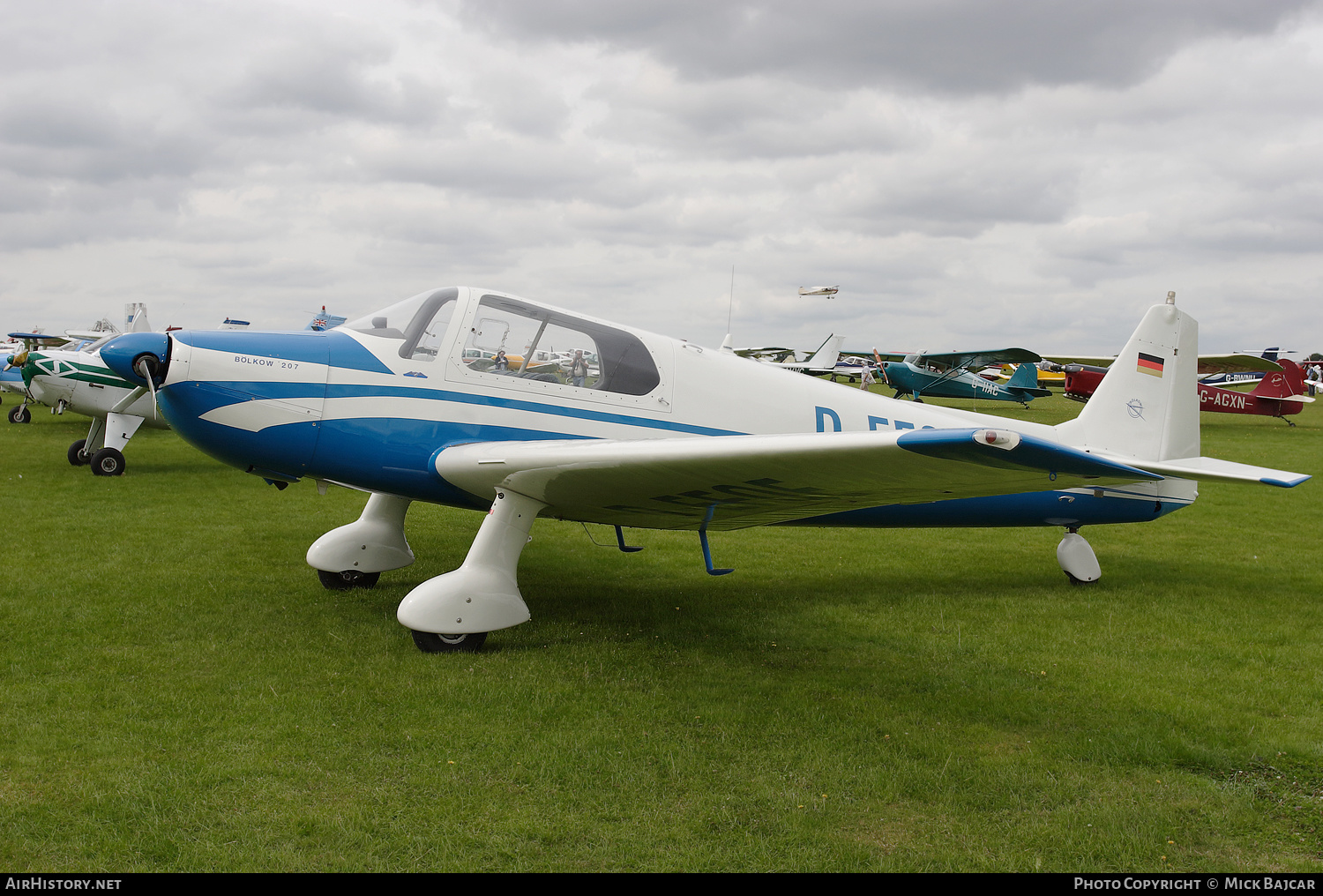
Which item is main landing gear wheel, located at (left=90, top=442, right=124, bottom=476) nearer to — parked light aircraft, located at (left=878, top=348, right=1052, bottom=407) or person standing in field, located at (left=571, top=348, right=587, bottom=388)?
person standing in field, located at (left=571, top=348, right=587, bottom=388)

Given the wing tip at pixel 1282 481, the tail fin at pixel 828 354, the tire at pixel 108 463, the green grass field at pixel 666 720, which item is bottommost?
the green grass field at pixel 666 720

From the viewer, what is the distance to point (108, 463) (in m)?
13.0

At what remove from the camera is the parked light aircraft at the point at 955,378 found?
1320 inches

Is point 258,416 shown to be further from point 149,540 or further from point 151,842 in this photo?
point 149,540

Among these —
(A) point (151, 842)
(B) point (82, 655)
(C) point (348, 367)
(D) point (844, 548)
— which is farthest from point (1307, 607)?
(B) point (82, 655)

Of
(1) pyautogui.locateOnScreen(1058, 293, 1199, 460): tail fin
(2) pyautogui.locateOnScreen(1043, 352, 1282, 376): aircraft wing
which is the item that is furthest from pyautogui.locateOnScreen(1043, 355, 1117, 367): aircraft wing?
(1) pyautogui.locateOnScreen(1058, 293, 1199, 460): tail fin

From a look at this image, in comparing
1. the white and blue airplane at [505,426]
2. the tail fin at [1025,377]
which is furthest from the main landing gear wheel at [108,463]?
the tail fin at [1025,377]

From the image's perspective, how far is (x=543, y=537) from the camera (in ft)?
30.2

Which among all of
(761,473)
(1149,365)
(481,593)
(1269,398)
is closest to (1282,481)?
(1149,365)

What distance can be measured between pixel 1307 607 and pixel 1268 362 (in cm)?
2409

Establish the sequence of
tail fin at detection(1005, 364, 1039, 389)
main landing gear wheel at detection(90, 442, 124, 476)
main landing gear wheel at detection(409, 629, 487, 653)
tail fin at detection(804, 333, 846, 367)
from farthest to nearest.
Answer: tail fin at detection(804, 333, 846, 367)
tail fin at detection(1005, 364, 1039, 389)
main landing gear wheel at detection(90, 442, 124, 476)
main landing gear wheel at detection(409, 629, 487, 653)

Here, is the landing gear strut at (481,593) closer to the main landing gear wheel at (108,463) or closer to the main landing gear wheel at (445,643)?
the main landing gear wheel at (445,643)

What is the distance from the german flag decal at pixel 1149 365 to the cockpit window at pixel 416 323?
551 centimetres

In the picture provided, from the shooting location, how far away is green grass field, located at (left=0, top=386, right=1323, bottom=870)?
297 centimetres
